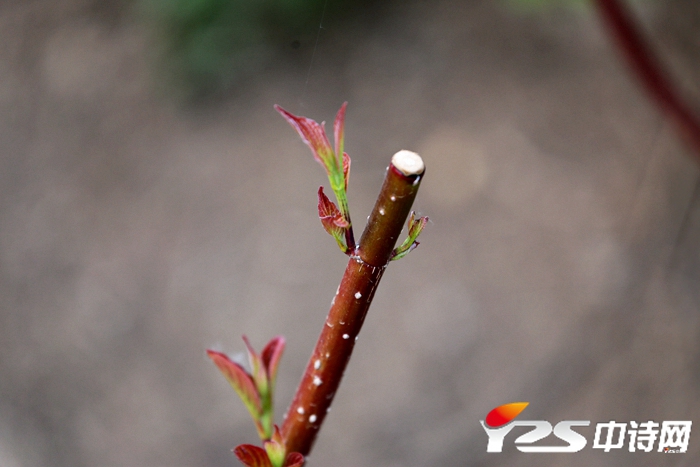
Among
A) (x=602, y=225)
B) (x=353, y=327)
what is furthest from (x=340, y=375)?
(x=602, y=225)

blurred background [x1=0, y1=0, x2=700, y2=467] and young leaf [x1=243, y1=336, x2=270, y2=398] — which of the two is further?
blurred background [x1=0, y1=0, x2=700, y2=467]

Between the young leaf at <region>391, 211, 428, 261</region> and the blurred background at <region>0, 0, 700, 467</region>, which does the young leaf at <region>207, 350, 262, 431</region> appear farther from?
the blurred background at <region>0, 0, 700, 467</region>

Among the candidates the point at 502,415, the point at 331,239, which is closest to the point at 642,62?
the point at 502,415

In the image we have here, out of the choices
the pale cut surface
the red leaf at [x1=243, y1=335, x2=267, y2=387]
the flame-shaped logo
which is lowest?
the red leaf at [x1=243, y1=335, x2=267, y2=387]

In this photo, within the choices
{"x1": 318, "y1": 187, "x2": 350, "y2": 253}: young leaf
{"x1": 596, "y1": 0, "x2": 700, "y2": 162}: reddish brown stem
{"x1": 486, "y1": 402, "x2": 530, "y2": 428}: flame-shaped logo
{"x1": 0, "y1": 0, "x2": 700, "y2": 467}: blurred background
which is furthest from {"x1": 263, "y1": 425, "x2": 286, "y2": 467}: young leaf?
{"x1": 0, "y1": 0, "x2": 700, "y2": 467}: blurred background

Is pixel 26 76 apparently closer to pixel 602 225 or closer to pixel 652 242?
pixel 602 225
